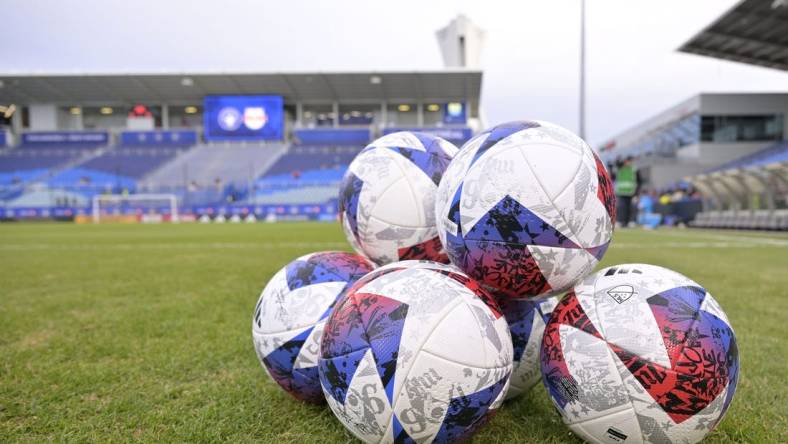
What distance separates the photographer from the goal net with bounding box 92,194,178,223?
30.1m

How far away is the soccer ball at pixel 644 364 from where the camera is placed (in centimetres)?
169

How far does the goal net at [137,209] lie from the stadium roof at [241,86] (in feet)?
35.3

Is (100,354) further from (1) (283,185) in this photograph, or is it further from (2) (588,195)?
(1) (283,185)

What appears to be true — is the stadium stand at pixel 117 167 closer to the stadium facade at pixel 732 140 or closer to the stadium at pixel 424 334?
the stadium facade at pixel 732 140

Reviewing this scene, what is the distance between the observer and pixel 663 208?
22.4 m

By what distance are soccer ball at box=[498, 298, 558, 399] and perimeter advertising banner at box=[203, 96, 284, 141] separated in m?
38.3

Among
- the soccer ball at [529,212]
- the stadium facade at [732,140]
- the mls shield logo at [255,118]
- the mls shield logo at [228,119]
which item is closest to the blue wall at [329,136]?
the mls shield logo at [255,118]

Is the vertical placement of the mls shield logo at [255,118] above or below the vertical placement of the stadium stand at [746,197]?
above

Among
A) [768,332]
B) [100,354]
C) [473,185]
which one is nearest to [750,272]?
[768,332]

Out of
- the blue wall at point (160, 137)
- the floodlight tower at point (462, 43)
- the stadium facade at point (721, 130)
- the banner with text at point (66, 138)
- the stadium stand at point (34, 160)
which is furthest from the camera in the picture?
the floodlight tower at point (462, 43)

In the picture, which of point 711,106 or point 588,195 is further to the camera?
point 711,106

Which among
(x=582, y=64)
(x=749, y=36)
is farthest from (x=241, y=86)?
(x=749, y=36)

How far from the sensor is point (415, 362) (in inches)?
63.8

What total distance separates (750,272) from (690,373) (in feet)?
18.8
